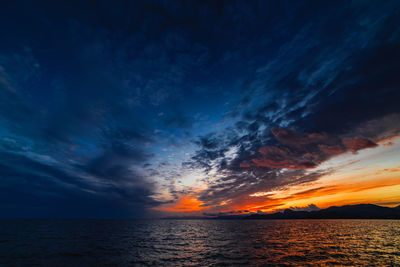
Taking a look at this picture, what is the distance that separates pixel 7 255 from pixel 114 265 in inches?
723

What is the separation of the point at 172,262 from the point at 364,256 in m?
28.8

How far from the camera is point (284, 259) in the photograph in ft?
76.1

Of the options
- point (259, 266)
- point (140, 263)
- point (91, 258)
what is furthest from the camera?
point (91, 258)

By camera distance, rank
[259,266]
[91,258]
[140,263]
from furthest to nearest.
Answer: [91,258]
[140,263]
[259,266]

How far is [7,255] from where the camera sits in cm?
2448

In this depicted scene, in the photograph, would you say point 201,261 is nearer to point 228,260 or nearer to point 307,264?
point 228,260

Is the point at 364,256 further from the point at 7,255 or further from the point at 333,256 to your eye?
the point at 7,255

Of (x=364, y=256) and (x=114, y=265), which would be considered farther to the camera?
(x=364, y=256)

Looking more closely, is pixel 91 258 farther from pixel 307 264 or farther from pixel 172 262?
pixel 307 264

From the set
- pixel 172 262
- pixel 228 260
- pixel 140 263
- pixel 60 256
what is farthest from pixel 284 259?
pixel 60 256

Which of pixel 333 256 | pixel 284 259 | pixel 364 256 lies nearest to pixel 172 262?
pixel 284 259

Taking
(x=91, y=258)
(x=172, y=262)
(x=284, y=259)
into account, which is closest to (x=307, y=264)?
A: (x=284, y=259)

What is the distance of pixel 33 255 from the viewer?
24.8m

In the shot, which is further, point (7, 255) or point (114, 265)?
point (7, 255)
